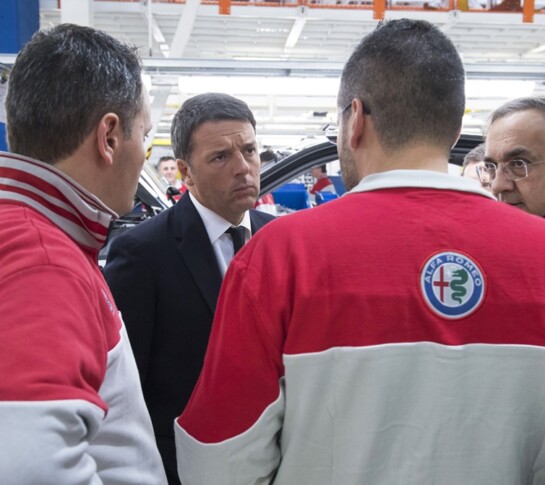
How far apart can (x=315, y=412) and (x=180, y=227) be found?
1047 millimetres

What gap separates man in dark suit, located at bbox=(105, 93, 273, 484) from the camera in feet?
6.07

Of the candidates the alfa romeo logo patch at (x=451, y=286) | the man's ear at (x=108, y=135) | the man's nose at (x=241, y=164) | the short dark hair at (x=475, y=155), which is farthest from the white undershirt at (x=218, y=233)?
the short dark hair at (x=475, y=155)

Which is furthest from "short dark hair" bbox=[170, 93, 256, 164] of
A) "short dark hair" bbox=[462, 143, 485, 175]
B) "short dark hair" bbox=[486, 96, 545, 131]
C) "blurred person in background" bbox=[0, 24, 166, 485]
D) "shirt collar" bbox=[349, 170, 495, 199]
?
"short dark hair" bbox=[462, 143, 485, 175]

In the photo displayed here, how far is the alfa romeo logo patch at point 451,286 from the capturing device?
1.04 meters

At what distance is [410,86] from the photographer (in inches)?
45.5

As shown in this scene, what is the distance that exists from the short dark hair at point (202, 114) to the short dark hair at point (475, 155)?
4.13 feet

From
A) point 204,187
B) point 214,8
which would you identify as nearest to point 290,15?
point 214,8

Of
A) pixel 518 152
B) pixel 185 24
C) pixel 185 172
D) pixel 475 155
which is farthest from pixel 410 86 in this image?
pixel 185 24

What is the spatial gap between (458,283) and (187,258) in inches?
40.9

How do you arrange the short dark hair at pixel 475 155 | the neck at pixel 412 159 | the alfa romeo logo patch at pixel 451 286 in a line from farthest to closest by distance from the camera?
the short dark hair at pixel 475 155, the neck at pixel 412 159, the alfa romeo logo patch at pixel 451 286

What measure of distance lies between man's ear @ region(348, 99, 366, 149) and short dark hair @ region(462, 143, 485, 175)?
77.7 inches

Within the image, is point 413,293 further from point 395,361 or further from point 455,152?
point 455,152

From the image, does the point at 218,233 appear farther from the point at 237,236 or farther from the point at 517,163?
the point at 517,163

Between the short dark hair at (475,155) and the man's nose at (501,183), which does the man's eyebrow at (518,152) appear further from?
the short dark hair at (475,155)
